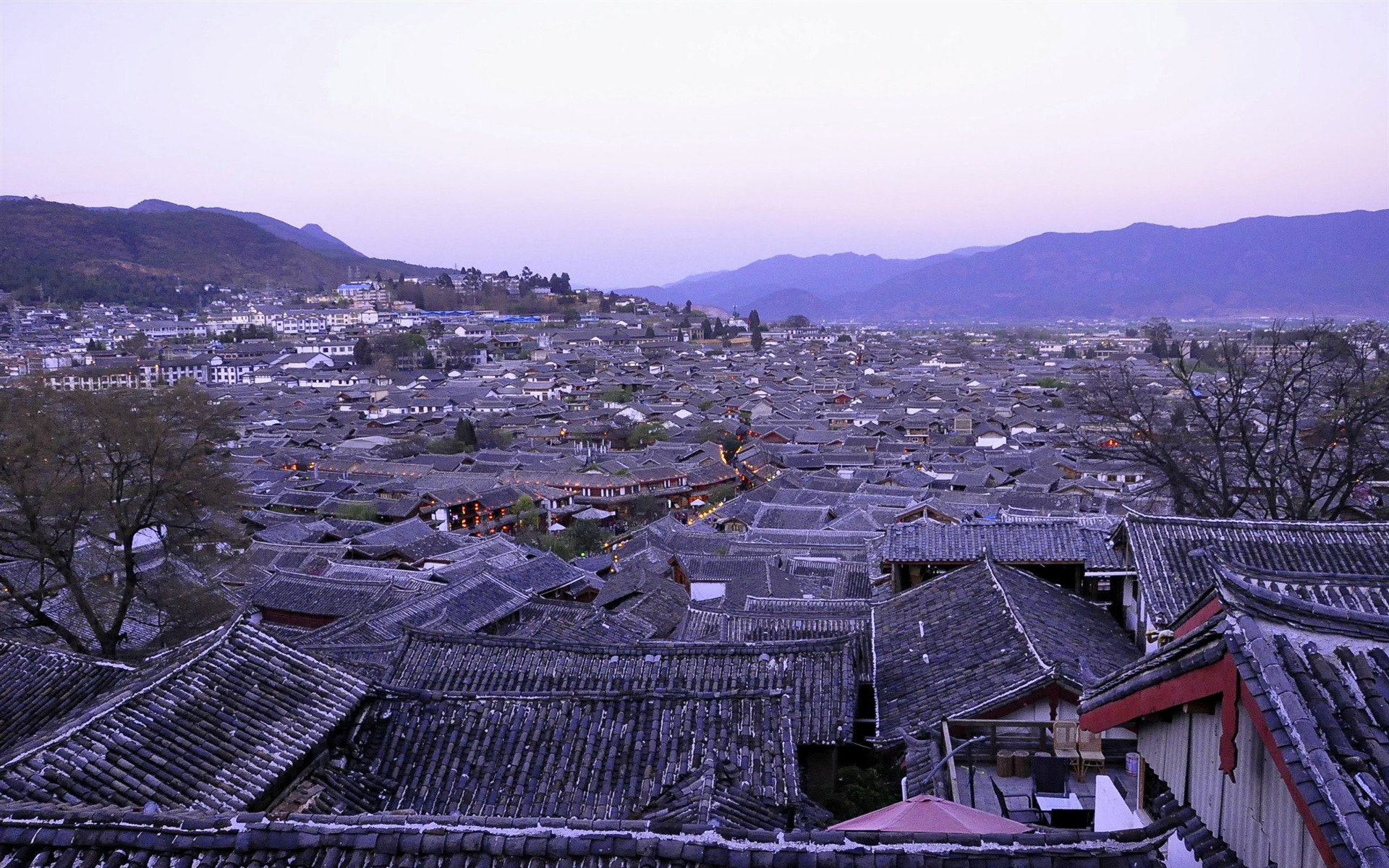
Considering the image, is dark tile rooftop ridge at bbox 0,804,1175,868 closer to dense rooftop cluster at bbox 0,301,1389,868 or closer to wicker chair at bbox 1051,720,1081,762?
dense rooftop cluster at bbox 0,301,1389,868

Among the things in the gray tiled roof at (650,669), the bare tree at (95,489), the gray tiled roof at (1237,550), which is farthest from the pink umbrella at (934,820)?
the bare tree at (95,489)

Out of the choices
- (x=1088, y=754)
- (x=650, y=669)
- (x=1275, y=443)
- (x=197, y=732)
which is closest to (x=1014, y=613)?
(x=1088, y=754)

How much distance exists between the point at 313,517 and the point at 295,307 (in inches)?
3193

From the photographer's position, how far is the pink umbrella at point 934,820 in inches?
156

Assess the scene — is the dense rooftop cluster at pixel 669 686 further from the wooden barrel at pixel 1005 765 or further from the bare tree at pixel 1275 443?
the bare tree at pixel 1275 443

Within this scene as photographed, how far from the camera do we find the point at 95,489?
1126cm

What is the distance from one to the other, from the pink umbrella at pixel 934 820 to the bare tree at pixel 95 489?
420 inches

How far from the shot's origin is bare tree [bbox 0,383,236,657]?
1088 centimetres

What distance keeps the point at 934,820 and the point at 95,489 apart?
11192 millimetres

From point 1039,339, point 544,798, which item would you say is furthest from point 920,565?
point 1039,339

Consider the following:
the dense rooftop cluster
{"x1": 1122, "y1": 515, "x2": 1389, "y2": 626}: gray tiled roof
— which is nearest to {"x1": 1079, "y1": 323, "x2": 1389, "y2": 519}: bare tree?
the dense rooftop cluster

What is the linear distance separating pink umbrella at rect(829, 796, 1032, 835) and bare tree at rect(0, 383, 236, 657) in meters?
10.7

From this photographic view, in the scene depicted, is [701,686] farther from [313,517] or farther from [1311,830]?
[313,517]

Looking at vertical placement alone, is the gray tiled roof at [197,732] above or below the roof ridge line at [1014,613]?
above
